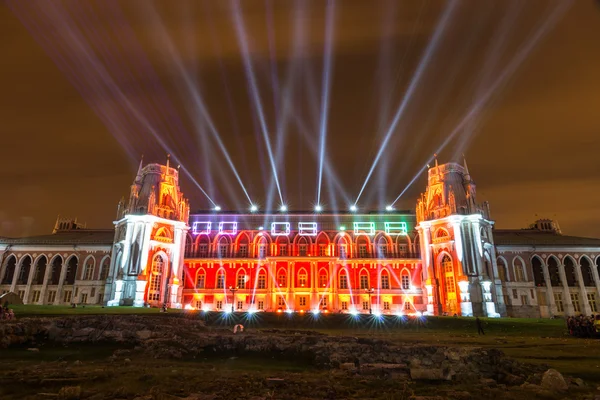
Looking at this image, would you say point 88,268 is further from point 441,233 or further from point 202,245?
point 441,233

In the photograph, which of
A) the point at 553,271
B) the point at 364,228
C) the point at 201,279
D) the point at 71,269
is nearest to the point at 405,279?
the point at 364,228

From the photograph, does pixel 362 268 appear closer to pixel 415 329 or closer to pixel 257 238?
pixel 257 238

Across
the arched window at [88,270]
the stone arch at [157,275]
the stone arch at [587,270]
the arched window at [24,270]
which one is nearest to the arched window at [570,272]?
the stone arch at [587,270]

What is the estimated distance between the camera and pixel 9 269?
71.1m

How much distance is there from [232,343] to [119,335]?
702 centimetres

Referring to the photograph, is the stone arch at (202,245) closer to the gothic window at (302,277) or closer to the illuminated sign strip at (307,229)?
the illuminated sign strip at (307,229)

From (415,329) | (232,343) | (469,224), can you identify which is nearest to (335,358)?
(232,343)

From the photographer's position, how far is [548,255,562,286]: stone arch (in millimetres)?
68000

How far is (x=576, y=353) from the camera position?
61.6 ft

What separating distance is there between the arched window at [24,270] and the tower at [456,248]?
242 ft

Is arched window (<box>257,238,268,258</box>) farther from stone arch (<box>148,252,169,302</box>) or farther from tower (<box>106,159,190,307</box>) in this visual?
stone arch (<box>148,252,169,302</box>)

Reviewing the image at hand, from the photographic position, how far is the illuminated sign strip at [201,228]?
231 feet

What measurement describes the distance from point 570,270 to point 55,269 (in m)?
97.7

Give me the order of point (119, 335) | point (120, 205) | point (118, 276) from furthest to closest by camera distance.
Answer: point (120, 205) → point (118, 276) → point (119, 335)
